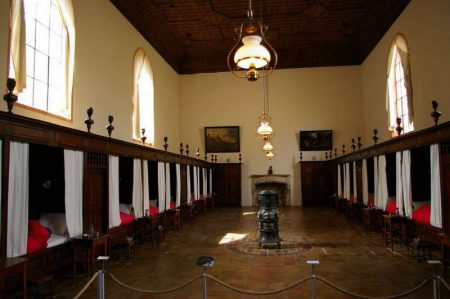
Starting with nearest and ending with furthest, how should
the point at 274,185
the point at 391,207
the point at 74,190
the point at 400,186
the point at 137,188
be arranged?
1. the point at 74,190
2. the point at 400,186
3. the point at 137,188
4. the point at 391,207
5. the point at 274,185

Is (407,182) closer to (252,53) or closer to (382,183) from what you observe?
(382,183)

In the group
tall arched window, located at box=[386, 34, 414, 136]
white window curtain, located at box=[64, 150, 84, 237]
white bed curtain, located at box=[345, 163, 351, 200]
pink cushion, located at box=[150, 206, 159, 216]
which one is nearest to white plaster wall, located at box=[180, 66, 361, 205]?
tall arched window, located at box=[386, 34, 414, 136]

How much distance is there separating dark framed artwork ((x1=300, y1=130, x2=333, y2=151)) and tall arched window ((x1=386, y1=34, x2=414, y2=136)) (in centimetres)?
437

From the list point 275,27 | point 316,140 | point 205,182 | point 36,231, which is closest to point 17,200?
point 36,231

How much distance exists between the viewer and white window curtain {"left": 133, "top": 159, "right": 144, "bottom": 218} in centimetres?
895

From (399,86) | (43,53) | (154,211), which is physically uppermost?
(399,86)

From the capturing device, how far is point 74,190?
6355 mm

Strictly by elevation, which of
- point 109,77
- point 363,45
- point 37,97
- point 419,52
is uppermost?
point 363,45

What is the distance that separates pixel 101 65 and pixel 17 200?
6705 mm

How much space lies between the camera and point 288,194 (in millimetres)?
18969

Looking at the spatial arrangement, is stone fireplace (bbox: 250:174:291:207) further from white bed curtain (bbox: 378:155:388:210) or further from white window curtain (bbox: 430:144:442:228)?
white window curtain (bbox: 430:144:442:228)

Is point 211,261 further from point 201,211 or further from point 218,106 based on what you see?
point 218,106

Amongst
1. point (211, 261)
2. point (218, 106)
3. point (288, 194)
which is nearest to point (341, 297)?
point (211, 261)

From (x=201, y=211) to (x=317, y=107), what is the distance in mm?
8422
